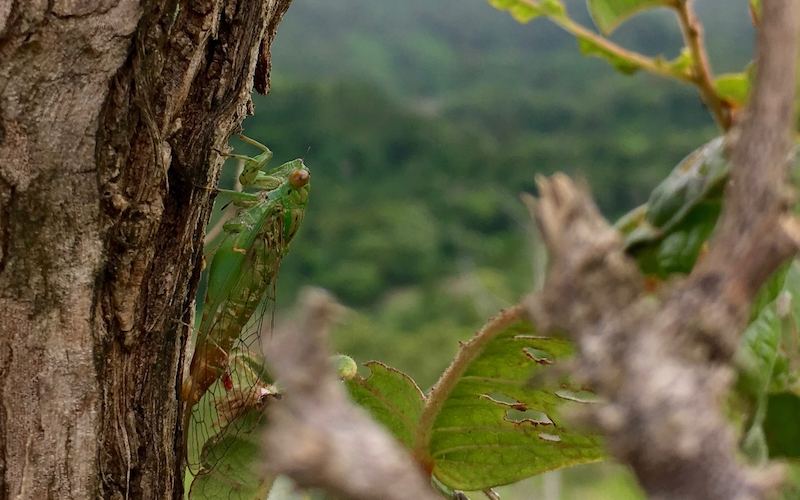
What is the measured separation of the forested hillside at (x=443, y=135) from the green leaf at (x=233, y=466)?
1536cm

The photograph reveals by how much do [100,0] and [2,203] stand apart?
0.77 ft

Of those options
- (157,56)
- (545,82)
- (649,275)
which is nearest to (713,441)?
(649,275)

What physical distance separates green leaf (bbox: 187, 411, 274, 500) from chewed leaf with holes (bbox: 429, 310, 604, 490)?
297 millimetres

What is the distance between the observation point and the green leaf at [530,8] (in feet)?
3.72

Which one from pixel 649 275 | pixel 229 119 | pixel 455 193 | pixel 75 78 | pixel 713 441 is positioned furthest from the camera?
pixel 455 193

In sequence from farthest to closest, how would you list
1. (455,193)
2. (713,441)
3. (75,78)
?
(455,193)
(75,78)
(713,441)

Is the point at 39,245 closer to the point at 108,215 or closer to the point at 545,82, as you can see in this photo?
the point at 108,215

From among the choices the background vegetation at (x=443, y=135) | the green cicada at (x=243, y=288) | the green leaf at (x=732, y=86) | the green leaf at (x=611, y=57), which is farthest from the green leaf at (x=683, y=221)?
the background vegetation at (x=443, y=135)

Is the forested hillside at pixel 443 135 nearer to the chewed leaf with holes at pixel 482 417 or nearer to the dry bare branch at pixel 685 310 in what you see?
the chewed leaf with holes at pixel 482 417

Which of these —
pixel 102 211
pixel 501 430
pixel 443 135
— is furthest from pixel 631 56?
pixel 443 135

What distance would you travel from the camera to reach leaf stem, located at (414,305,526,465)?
2.56ft

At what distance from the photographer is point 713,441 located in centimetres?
25

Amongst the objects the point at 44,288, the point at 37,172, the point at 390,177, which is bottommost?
the point at 390,177

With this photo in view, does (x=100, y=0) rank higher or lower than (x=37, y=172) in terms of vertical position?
higher
